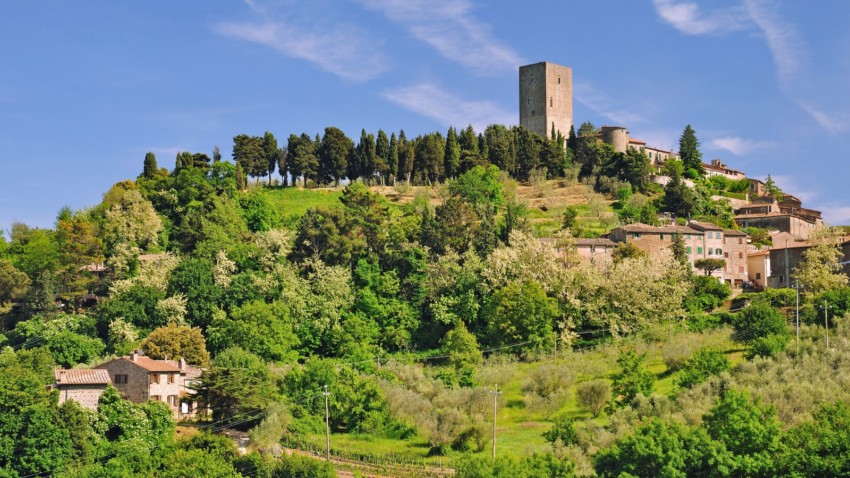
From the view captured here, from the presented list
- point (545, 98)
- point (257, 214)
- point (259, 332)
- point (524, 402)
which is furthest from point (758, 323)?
point (545, 98)

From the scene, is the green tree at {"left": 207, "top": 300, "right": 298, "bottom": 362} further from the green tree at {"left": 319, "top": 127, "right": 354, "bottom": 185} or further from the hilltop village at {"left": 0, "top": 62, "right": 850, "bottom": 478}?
the green tree at {"left": 319, "top": 127, "right": 354, "bottom": 185}

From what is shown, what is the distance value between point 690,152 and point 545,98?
19.7 metres

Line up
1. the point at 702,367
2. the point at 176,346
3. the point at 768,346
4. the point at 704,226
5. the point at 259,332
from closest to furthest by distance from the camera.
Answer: the point at 702,367, the point at 768,346, the point at 176,346, the point at 259,332, the point at 704,226

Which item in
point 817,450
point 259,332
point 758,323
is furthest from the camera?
point 259,332

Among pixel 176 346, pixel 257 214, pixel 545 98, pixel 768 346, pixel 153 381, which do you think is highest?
pixel 545 98

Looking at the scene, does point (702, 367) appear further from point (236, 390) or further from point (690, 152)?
point (690, 152)

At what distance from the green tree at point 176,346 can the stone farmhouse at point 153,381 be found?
7.85 ft

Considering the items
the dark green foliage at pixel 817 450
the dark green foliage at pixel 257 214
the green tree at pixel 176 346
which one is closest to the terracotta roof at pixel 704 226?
the dark green foliage at pixel 257 214

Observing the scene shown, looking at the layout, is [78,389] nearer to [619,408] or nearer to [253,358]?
[253,358]

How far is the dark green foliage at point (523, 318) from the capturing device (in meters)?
63.9

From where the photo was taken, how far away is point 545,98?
393ft

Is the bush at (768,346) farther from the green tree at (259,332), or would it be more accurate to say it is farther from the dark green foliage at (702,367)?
the green tree at (259,332)

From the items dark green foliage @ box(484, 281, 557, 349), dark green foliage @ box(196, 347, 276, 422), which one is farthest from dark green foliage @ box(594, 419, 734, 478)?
dark green foliage @ box(484, 281, 557, 349)

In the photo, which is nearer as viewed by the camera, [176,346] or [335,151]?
[176,346]
